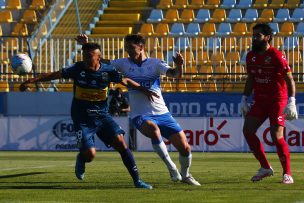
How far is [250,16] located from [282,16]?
3.69 ft

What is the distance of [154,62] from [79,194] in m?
2.61

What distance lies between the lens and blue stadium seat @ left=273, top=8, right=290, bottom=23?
1318 inches

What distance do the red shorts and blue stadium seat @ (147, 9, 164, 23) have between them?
2124cm

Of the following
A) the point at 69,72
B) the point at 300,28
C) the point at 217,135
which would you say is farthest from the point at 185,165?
the point at 300,28

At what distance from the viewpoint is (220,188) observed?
12.7 metres

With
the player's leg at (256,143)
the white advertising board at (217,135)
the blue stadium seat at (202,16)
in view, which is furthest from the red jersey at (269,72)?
the blue stadium seat at (202,16)

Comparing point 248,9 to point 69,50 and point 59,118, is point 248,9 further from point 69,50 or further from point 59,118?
point 59,118

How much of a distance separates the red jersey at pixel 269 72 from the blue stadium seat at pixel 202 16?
20.6m

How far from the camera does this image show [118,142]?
1304 cm

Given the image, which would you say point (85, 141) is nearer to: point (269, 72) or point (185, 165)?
point (185, 165)

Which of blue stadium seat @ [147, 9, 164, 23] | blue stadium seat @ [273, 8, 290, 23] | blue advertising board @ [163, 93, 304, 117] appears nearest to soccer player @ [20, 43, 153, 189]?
blue advertising board @ [163, 93, 304, 117]

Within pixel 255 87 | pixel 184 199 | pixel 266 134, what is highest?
pixel 255 87

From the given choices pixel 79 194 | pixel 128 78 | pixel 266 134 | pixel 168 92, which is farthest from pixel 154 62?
pixel 168 92

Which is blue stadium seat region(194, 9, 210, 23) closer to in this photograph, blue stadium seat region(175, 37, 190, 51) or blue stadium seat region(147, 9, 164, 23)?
blue stadium seat region(147, 9, 164, 23)
